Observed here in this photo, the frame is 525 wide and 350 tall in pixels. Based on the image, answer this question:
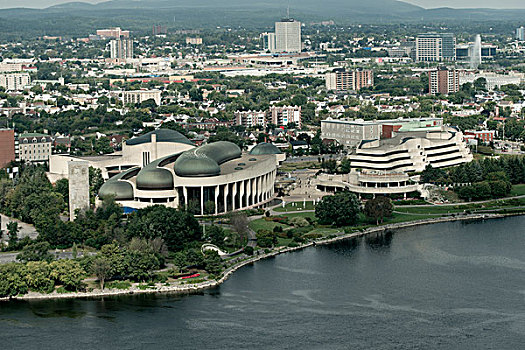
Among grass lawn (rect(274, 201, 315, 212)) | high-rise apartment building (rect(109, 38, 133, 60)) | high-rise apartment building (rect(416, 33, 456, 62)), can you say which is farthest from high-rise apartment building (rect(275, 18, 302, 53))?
grass lawn (rect(274, 201, 315, 212))

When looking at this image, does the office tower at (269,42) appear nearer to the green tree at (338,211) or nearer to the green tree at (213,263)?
the green tree at (338,211)

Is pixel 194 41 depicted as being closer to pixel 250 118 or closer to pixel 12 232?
pixel 250 118

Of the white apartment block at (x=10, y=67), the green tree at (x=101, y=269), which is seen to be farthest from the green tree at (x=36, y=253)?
the white apartment block at (x=10, y=67)

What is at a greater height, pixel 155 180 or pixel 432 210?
pixel 155 180

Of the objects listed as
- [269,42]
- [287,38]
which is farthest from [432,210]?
[269,42]

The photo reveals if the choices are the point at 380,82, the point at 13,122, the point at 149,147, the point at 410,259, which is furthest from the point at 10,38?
the point at 410,259

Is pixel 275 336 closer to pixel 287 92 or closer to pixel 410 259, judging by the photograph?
pixel 410 259

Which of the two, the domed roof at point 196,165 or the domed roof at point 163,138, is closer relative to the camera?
the domed roof at point 196,165
